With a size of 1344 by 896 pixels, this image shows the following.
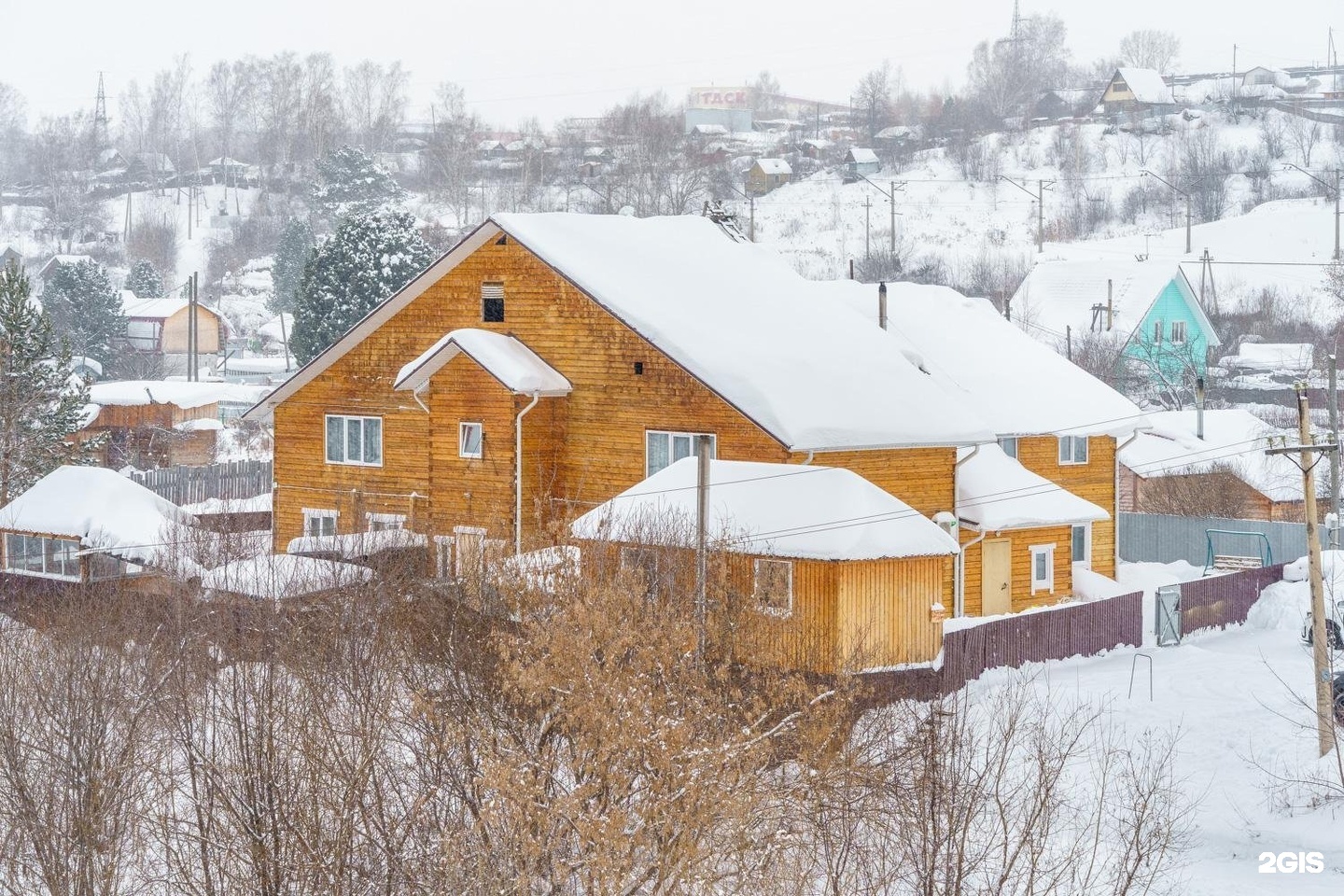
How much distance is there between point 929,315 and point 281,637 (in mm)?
19867

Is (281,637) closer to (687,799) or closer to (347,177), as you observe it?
(687,799)

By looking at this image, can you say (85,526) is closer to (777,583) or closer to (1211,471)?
(777,583)

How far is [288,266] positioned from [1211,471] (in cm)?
6567

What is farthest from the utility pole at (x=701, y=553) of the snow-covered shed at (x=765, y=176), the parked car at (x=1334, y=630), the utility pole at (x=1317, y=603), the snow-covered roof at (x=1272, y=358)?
the snow-covered shed at (x=765, y=176)

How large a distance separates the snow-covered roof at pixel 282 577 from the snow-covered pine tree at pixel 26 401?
14420mm

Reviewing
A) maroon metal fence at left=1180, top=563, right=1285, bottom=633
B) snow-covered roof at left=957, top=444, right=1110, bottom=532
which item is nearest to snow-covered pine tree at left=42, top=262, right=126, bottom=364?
snow-covered roof at left=957, top=444, right=1110, bottom=532

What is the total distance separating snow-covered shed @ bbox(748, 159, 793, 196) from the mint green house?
5064cm

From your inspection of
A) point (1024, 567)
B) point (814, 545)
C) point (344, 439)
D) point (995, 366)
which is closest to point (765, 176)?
point (995, 366)

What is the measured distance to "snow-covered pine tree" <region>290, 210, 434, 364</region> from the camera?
187 ft

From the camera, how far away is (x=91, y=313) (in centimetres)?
7725

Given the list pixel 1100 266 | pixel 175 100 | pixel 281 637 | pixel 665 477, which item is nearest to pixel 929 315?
pixel 665 477

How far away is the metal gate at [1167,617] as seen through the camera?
3002cm

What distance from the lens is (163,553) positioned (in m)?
29.6

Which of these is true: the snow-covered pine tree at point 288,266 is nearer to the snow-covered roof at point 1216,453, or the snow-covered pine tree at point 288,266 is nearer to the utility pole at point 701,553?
the snow-covered roof at point 1216,453
